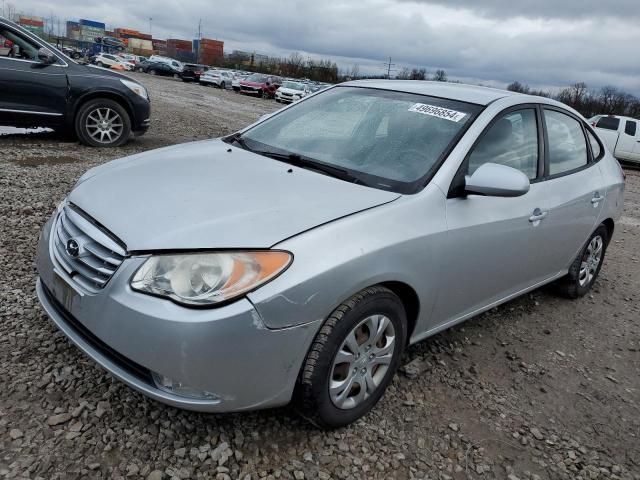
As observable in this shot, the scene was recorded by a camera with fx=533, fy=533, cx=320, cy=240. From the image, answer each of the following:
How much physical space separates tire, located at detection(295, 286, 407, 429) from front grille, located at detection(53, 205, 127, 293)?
90 centimetres

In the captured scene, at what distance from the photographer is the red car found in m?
33.5

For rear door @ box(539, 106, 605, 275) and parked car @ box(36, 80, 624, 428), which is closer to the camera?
parked car @ box(36, 80, 624, 428)

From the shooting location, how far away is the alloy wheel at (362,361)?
2.38 meters

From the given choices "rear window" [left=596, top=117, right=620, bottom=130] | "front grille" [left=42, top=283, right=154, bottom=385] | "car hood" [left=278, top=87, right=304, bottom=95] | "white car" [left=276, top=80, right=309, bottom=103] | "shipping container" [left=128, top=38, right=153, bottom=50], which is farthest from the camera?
"shipping container" [left=128, top=38, right=153, bottom=50]

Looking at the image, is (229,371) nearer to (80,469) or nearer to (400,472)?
(80,469)

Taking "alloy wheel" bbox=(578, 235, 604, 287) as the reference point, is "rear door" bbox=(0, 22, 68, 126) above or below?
above

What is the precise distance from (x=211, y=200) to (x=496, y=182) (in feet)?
4.66

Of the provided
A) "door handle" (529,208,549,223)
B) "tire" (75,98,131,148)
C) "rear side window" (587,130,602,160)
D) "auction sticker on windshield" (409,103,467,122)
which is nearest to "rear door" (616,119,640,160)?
"rear side window" (587,130,602,160)

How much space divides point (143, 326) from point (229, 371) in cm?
37

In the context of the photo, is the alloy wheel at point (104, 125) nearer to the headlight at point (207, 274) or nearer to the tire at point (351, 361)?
the headlight at point (207, 274)

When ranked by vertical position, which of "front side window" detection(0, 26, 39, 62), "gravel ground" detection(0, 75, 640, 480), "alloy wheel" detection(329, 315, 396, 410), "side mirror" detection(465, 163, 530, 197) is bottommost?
"gravel ground" detection(0, 75, 640, 480)

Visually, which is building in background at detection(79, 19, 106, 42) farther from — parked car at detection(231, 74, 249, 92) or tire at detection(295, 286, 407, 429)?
tire at detection(295, 286, 407, 429)

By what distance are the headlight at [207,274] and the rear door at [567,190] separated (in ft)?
Answer: 7.15

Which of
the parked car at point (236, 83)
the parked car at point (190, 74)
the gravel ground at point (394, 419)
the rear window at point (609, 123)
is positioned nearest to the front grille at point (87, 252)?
the gravel ground at point (394, 419)
